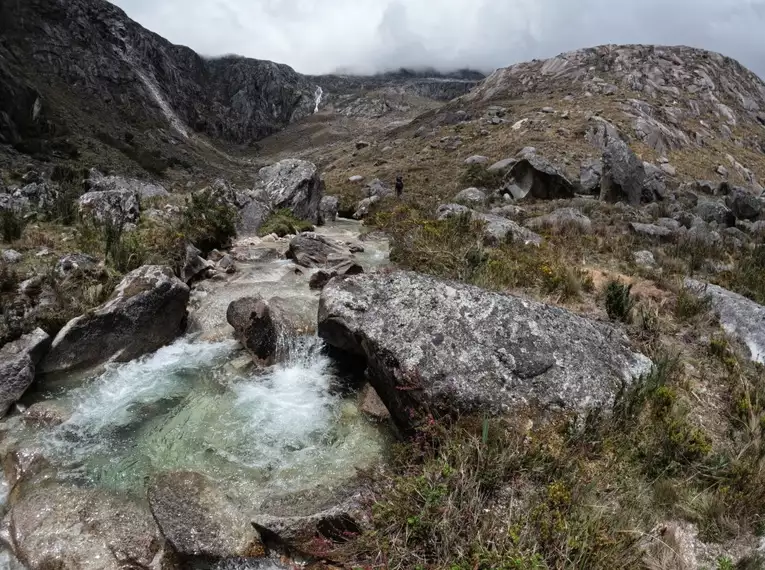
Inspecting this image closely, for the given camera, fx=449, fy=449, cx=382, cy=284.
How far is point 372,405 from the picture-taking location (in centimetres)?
705

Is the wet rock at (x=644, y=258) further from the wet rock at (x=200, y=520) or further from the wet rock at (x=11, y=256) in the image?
the wet rock at (x=11, y=256)

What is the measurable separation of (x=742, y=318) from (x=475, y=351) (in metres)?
5.56

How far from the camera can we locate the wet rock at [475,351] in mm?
5688

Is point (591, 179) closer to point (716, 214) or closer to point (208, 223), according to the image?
point (716, 214)

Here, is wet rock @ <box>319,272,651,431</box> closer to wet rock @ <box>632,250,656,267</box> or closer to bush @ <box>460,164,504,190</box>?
wet rock @ <box>632,250,656,267</box>

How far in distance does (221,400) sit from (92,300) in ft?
11.5

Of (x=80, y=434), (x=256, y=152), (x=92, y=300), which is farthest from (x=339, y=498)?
(x=256, y=152)

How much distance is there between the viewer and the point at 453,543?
13.2 ft

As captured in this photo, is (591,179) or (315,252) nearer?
(315,252)

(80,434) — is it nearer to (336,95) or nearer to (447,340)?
(447,340)

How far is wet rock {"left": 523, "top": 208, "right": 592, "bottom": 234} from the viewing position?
54.8 feet

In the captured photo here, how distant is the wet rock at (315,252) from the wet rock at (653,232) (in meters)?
10.7

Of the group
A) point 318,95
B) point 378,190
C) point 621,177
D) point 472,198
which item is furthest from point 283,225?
point 318,95

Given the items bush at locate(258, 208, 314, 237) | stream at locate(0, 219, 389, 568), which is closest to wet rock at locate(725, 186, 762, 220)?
bush at locate(258, 208, 314, 237)
